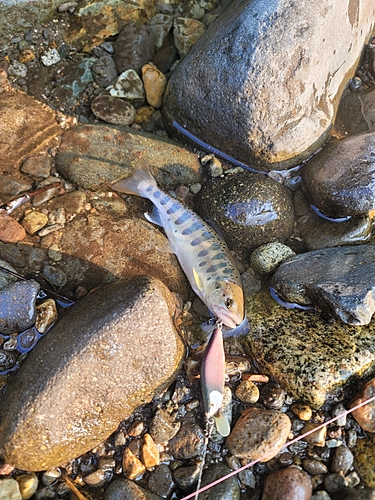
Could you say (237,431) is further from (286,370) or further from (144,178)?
(144,178)

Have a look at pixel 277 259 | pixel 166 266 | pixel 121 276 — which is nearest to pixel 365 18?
pixel 277 259

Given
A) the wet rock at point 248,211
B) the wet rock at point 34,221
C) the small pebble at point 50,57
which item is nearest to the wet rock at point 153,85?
the small pebble at point 50,57

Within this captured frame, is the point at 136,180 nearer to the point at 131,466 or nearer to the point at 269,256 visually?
the point at 269,256

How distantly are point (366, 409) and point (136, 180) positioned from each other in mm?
3653

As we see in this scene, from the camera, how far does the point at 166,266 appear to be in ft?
16.0

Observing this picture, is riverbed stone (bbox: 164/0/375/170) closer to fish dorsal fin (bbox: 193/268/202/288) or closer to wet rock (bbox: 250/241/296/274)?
wet rock (bbox: 250/241/296/274)

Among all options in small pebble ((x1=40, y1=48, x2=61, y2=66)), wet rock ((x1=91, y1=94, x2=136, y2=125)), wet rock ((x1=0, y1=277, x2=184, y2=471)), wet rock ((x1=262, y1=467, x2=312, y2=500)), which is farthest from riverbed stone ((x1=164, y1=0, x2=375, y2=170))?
wet rock ((x1=262, y1=467, x2=312, y2=500))

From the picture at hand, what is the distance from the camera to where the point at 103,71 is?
5.94m

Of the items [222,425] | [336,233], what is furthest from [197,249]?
[222,425]

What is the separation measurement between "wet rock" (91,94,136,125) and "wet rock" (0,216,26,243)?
195 centimetres

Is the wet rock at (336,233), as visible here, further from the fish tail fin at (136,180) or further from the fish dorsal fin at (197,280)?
the fish tail fin at (136,180)

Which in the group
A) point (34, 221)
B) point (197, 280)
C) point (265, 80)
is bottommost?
point (197, 280)

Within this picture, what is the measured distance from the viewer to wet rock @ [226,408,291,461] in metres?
3.77

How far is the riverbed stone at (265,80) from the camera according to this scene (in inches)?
193
